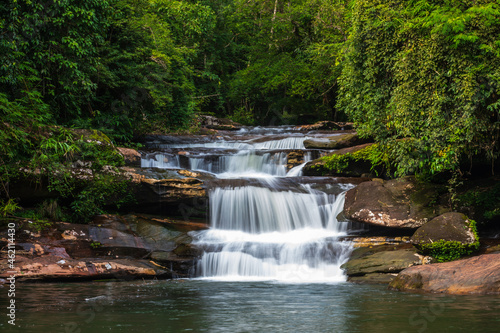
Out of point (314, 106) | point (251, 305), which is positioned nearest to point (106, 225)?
point (251, 305)

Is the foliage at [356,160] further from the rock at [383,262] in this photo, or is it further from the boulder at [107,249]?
the boulder at [107,249]

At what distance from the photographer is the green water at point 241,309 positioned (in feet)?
17.8

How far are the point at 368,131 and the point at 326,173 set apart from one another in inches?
99.5

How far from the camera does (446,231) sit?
10164mm

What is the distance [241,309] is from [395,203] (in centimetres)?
667

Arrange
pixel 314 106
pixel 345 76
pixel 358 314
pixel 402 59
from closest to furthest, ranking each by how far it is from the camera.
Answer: pixel 358 314 → pixel 402 59 → pixel 345 76 → pixel 314 106

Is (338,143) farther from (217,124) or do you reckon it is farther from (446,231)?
(217,124)

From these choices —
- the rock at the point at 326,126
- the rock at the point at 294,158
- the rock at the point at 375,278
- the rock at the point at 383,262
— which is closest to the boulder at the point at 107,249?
the rock at the point at 383,262

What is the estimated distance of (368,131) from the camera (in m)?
14.0

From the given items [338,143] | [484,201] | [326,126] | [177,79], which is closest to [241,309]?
[484,201]

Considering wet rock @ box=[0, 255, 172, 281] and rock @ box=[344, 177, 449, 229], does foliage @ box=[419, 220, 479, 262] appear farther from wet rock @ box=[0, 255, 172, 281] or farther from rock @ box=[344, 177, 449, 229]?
wet rock @ box=[0, 255, 172, 281]

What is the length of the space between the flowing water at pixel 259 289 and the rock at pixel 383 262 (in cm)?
38

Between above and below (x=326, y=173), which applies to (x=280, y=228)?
below

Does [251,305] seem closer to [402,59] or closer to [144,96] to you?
[402,59]
